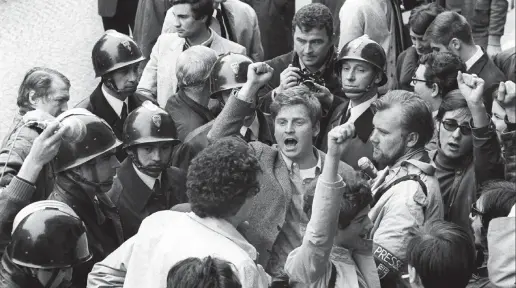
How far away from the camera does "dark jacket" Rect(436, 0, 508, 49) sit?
11633mm

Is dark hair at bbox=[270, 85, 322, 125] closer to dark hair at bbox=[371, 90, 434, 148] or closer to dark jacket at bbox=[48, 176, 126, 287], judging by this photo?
dark hair at bbox=[371, 90, 434, 148]

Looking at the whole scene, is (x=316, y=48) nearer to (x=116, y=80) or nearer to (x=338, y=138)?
(x=116, y=80)

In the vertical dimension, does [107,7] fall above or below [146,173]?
below

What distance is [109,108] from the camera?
8531mm

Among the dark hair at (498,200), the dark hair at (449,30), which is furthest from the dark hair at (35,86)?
the dark hair at (498,200)

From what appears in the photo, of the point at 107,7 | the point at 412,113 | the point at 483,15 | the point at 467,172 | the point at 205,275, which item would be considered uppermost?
the point at 205,275

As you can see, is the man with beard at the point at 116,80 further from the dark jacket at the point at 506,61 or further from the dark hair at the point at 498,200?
the dark hair at the point at 498,200

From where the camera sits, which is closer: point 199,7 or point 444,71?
point 444,71

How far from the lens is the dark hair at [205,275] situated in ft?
14.4

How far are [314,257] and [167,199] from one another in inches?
78.4

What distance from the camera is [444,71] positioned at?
26.0ft

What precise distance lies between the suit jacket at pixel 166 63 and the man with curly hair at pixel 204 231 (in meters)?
3.52

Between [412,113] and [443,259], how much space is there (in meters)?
1.85

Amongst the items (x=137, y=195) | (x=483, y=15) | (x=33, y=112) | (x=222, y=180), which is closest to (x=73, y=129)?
(x=137, y=195)
